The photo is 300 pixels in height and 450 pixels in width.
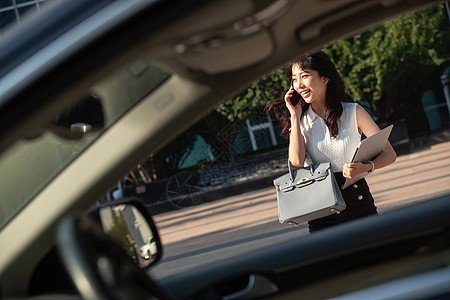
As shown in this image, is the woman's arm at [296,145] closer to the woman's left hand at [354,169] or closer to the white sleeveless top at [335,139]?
the white sleeveless top at [335,139]

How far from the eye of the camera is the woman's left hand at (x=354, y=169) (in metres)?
2.49

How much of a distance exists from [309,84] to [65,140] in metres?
1.55

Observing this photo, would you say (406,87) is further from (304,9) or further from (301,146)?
(304,9)

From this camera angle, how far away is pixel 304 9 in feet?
4.07

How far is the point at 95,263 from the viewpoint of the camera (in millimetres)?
996

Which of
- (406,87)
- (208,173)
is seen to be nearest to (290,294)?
(208,173)

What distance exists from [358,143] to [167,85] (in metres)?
1.50

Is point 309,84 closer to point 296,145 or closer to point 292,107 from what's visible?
point 292,107

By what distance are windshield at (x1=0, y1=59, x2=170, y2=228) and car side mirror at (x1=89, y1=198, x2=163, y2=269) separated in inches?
11.1

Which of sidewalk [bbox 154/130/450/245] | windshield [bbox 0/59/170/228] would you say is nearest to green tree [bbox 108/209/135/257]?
windshield [bbox 0/59/170/228]

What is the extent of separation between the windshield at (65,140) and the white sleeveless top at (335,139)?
4.84ft

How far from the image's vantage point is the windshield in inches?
46.6

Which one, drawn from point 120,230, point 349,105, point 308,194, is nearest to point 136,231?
point 120,230

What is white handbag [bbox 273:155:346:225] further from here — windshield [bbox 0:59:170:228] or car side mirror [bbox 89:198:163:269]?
windshield [bbox 0:59:170:228]
